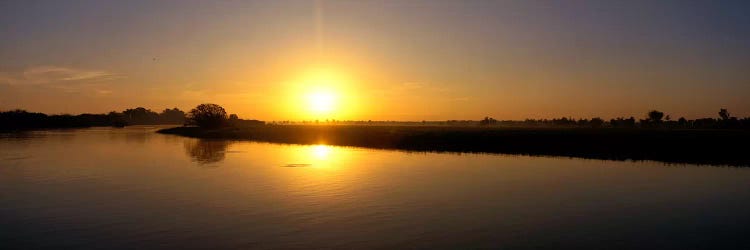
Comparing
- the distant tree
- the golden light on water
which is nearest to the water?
the golden light on water

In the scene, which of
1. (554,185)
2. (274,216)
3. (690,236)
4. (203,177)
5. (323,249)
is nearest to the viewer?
(323,249)

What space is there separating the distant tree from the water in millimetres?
127249

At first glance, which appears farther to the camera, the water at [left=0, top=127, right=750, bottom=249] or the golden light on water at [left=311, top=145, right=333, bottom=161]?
the golden light on water at [left=311, top=145, right=333, bottom=161]

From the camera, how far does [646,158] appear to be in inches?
2206

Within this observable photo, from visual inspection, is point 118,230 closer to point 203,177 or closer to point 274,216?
point 274,216

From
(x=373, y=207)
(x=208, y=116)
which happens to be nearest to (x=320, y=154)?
(x=373, y=207)


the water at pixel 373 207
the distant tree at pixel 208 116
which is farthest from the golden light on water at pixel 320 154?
the distant tree at pixel 208 116

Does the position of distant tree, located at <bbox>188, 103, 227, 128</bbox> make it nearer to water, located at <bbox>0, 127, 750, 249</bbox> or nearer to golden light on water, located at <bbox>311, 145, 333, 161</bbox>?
golden light on water, located at <bbox>311, 145, 333, 161</bbox>

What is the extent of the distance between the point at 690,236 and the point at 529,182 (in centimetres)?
1705

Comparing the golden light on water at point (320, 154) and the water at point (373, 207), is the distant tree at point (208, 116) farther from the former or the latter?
the water at point (373, 207)

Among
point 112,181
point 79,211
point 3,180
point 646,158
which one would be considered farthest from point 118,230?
point 646,158

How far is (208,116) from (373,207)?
157m

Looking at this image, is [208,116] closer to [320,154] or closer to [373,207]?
[320,154]

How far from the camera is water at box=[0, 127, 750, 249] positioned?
64.3ft
